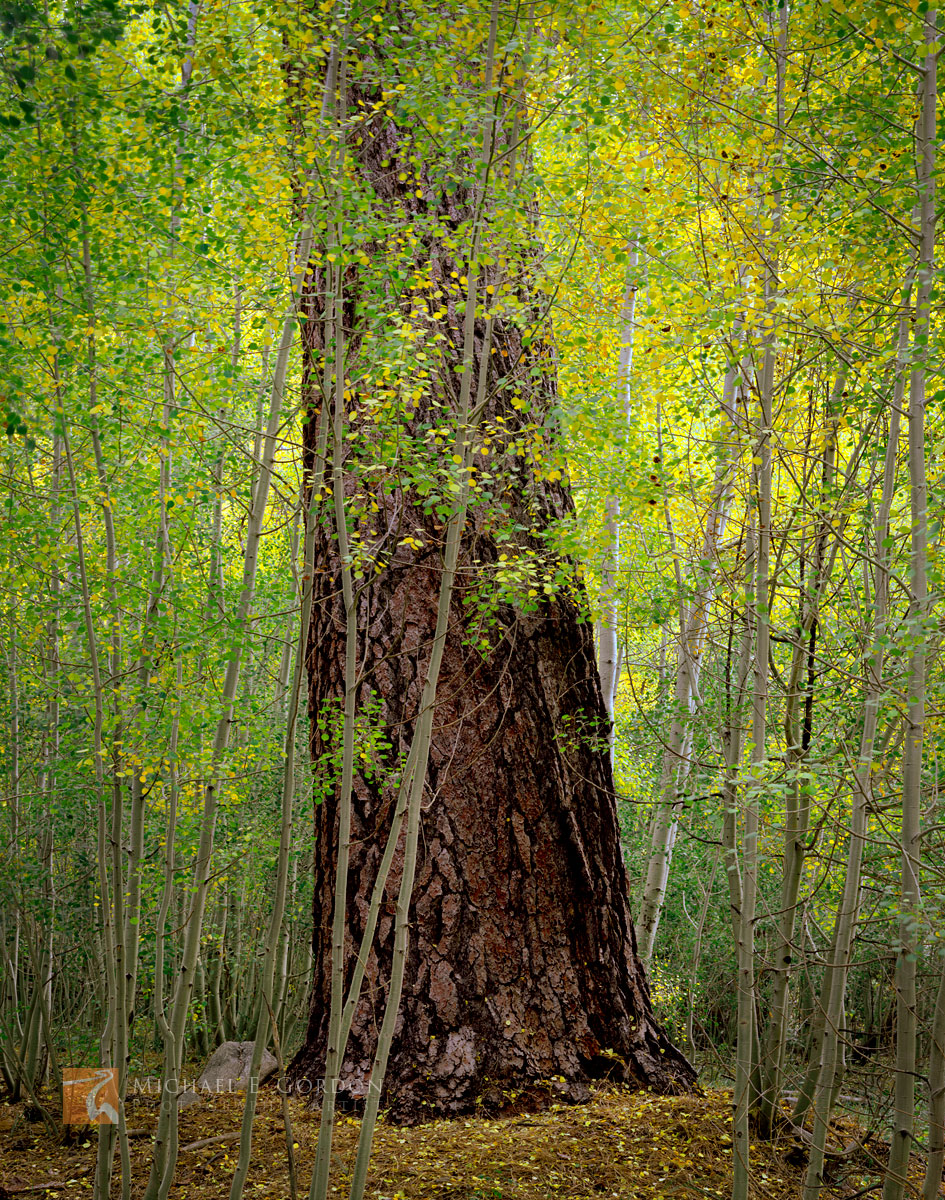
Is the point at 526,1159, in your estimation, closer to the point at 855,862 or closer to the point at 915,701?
the point at 855,862

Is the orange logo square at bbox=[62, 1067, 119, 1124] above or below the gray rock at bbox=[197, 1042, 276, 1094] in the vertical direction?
above

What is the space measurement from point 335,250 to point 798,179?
1560 mm

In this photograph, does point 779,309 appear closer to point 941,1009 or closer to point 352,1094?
point 941,1009

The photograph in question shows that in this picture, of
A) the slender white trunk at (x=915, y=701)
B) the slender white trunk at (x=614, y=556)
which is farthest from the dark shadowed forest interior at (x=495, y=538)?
the slender white trunk at (x=614, y=556)

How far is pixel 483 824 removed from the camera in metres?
4.26

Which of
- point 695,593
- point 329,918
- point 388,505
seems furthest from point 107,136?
point 329,918

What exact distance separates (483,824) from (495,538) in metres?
1.50

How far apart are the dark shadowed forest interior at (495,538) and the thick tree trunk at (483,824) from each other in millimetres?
22

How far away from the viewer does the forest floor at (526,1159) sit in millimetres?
3215

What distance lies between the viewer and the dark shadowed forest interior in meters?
2.73

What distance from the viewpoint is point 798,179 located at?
294 cm

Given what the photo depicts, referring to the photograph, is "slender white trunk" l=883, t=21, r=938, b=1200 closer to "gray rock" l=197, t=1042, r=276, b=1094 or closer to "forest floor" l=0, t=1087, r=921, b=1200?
"forest floor" l=0, t=1087, r=921, b=1200

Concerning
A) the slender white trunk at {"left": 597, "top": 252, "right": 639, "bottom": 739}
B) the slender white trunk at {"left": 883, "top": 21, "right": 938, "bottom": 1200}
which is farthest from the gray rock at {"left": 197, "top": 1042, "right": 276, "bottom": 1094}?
the slender white trunk at {"left": 883, "top": 21, "right": 938, "bottom": 1200}

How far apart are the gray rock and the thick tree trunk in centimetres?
150
